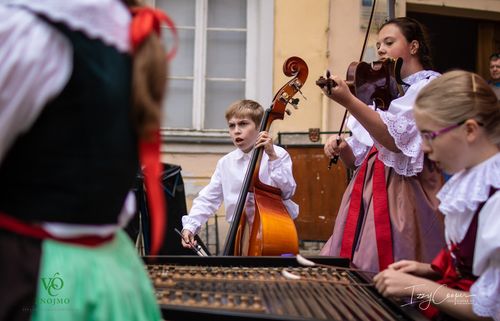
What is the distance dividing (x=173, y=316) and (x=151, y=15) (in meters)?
0.66

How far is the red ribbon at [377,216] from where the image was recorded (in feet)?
7.32

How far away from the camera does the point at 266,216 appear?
2859 millimetres

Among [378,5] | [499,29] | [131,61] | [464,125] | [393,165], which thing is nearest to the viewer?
[131,61]

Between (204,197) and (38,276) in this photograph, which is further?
(204,197)

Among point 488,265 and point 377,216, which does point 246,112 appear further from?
point 488,265

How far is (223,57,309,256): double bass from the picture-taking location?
279 centimetres

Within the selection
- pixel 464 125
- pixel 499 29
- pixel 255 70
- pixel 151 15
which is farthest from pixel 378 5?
pixel 151 15

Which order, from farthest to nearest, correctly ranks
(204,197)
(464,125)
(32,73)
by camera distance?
1. (204,197)
2. (464,125)
3. (32,73)

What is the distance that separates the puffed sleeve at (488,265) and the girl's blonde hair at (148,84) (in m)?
0.94

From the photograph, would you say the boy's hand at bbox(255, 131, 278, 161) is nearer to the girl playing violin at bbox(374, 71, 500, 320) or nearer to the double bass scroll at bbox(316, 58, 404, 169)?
the double bass scroll at bbox(316, 58, 404, 169)

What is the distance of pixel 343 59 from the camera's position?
5730mm

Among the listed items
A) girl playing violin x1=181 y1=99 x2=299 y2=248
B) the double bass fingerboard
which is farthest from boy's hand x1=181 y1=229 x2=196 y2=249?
the double bass fingerboard

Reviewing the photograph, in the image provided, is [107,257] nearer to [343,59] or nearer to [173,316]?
[173,316]

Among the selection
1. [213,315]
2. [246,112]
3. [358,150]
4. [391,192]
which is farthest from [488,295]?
[246,112]
